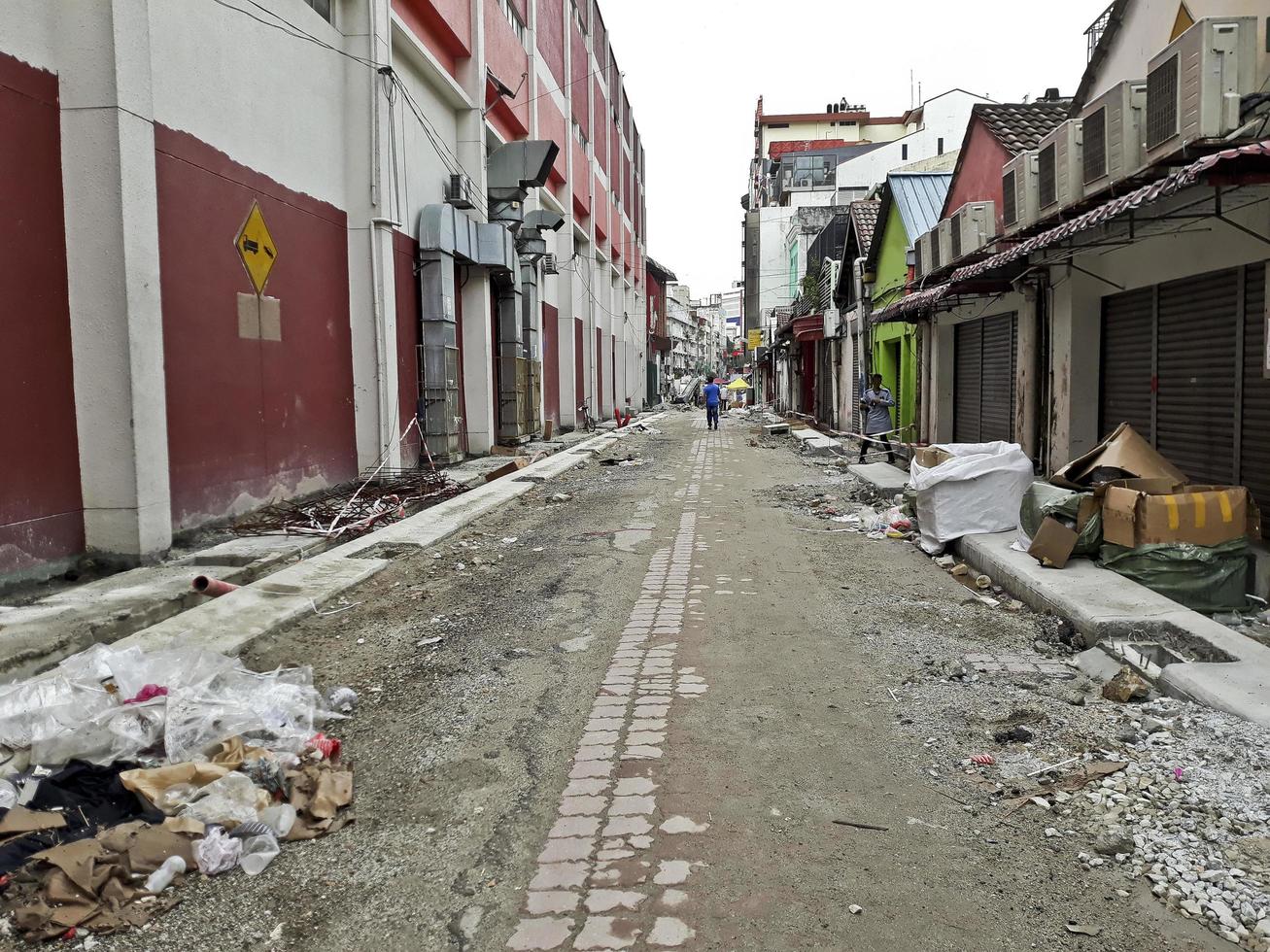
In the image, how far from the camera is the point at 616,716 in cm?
441

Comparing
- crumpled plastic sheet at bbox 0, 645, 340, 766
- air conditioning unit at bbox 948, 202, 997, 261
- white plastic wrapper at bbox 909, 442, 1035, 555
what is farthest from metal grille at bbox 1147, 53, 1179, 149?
crumpled plastic sheet at bbox 0, 645, 340, 766

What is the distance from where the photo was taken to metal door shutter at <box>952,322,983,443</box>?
15875mm

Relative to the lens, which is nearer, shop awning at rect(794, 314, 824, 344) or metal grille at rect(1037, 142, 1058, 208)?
metal grille at rect(1037, 142, 1058, 208)

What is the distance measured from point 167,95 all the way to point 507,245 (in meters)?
10.2

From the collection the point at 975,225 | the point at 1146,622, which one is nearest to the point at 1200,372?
the point at 1146,622

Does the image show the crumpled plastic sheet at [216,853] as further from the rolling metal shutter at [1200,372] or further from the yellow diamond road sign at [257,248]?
the rolling metal shutter at [1200,372]

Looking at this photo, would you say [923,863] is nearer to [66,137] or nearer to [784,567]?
[784,567]

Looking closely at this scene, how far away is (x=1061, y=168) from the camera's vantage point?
928 centimetres

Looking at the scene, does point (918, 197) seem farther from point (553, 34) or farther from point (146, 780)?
point (146, 780)

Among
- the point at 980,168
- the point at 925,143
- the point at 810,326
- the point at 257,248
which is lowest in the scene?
the point at 257,248

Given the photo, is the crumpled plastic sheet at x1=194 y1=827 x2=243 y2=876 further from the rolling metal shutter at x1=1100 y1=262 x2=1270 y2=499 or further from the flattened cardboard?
the rolling metal shutter at x1=1100 y1=262 x2=1270 y2=499

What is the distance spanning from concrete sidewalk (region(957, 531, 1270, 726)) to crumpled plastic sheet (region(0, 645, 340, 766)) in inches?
160

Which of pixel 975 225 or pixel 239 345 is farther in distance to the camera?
pixel 975 225

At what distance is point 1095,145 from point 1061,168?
2.23 ft
